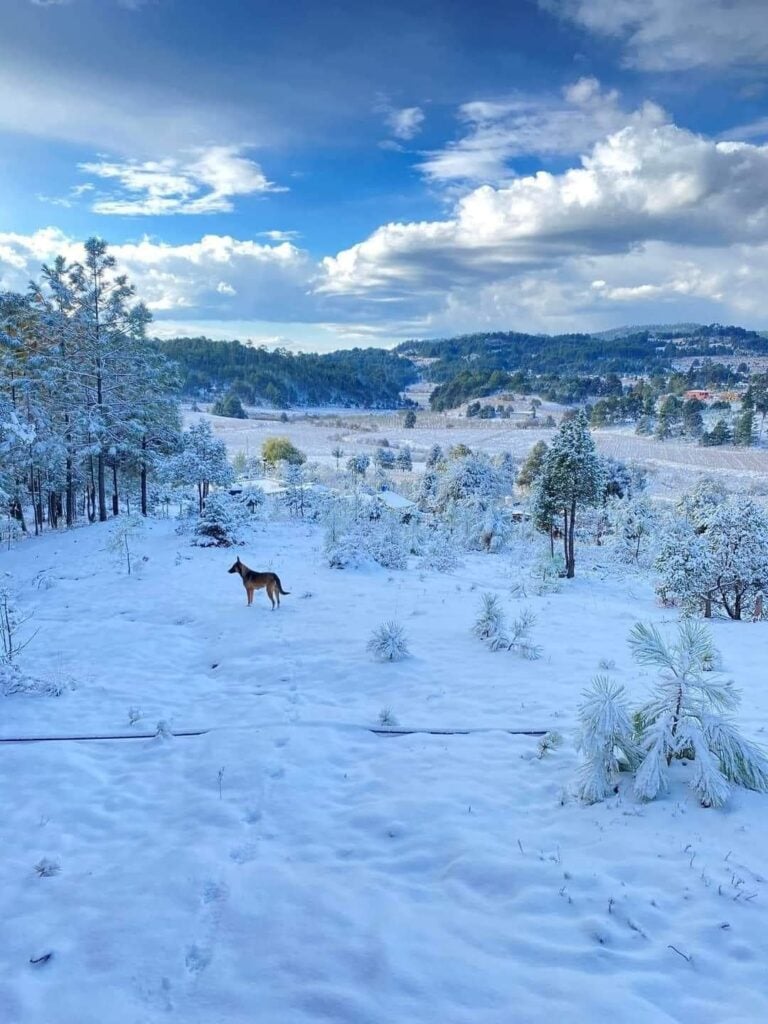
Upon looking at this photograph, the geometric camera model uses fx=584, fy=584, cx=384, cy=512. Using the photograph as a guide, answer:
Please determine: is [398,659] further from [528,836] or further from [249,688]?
[528,836]

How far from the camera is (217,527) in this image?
61.1 feet

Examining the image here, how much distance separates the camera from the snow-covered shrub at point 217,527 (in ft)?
60.0

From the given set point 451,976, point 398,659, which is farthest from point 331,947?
point 398,659

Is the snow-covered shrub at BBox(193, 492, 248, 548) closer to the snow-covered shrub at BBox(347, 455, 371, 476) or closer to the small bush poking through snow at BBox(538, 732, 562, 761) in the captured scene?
the small bush poking through snow at BBox(538, 732, 562, 761)

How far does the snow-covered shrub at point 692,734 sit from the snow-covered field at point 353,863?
0.19 meters

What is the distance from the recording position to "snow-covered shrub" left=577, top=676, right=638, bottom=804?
443cm

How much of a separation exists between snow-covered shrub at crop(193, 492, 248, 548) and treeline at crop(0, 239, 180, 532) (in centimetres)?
582

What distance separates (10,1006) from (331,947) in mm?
1613

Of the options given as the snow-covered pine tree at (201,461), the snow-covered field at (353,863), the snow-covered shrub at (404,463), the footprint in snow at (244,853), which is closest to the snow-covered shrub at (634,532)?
the snow-covered pine tree at (201,461)

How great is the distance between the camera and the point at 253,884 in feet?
12.2

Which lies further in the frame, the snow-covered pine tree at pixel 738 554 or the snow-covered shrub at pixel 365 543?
the snow-covered shrub at pixel 365 543

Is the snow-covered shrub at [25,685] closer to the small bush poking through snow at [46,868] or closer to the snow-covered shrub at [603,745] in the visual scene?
the small bush poking through snow at [46,868]

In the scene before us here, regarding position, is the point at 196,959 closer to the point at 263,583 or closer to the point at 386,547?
the point at 263,583

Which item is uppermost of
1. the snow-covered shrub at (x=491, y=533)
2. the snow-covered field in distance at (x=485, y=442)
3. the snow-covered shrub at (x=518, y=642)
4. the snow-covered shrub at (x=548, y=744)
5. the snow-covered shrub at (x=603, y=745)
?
the snow-covered field in distance at (x=485, y=442)
